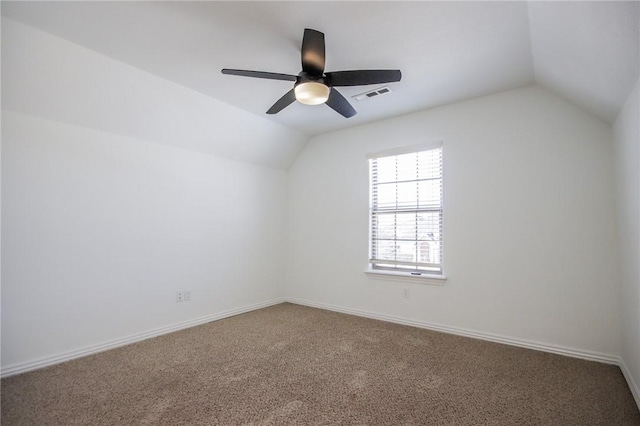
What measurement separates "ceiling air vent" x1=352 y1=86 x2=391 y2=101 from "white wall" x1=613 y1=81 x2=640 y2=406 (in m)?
1.90

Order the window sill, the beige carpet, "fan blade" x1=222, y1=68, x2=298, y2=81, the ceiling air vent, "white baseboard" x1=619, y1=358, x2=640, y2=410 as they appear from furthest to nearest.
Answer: the window sill, the ceiling air vent, "fan blade" x1=222, y1=68, x2=298, y2=81, "white baseboard" x1=619, y1=358, x2=640, y2=410, the beige carpet

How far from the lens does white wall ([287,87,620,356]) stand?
109 inches

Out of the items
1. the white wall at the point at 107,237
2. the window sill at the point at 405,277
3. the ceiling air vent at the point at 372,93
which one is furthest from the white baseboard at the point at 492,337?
the ceiling air vent at the point at 372,93

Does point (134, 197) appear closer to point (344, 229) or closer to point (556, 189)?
point (344, 229)

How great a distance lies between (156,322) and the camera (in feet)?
11.1

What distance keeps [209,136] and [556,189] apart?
388 centimetres

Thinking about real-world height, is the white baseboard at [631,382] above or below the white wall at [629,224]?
below

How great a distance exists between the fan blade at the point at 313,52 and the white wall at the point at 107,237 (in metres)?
2.25

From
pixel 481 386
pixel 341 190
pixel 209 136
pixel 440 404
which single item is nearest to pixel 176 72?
pixel 209 136

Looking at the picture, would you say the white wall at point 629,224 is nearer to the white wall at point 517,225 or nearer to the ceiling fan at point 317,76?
the white wall at point 517,225

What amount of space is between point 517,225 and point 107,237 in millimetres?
4216

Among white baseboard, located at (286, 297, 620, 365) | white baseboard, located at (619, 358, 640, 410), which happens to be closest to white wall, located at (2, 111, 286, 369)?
white baseboard, located at (286, 297, 620, 365)

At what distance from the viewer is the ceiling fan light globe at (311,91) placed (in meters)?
2.22

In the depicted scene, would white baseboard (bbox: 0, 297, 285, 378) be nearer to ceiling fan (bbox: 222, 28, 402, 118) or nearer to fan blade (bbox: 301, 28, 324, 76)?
ceiling fan (bbox: 222, 28, 402, 118)
